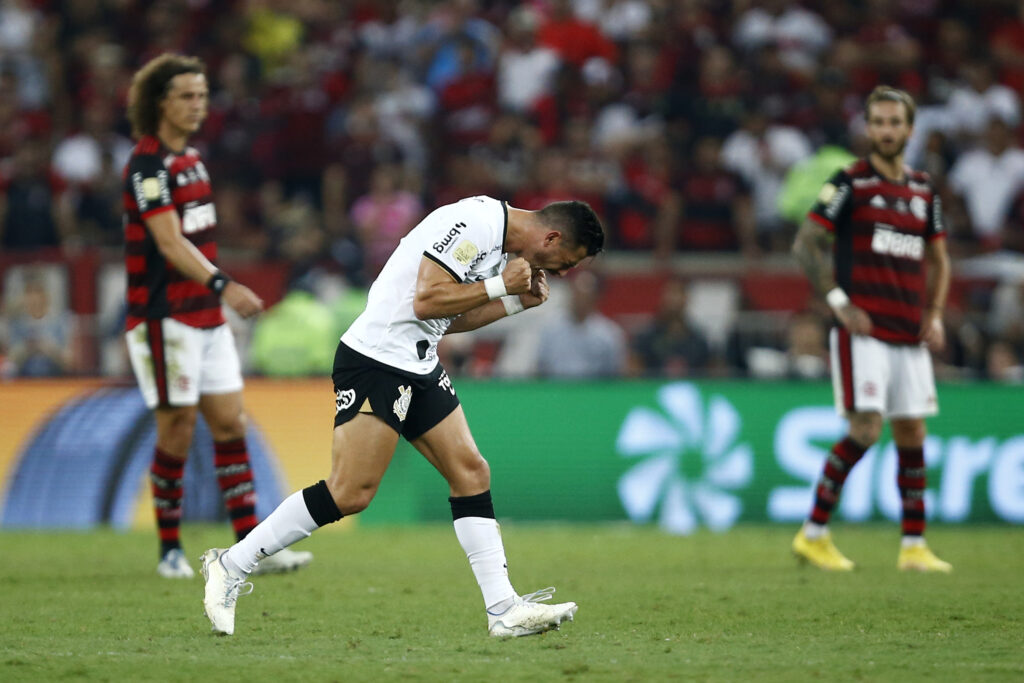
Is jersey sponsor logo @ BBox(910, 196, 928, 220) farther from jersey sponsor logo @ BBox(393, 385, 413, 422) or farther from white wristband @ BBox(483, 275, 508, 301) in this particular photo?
jersey sponsor logo @ BBox(393, 385, 413, 422)

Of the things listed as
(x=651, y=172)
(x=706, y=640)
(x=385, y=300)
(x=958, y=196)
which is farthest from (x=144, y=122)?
(x=958, y=196)

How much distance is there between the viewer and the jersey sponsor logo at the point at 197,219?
8.96 meters

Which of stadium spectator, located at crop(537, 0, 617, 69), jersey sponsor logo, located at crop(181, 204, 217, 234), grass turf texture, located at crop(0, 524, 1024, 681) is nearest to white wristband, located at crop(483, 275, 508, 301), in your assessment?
grass turf texture, located at crop(0, 524, 1024, 681)

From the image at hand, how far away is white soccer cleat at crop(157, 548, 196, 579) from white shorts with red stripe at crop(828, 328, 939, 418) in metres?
4.27

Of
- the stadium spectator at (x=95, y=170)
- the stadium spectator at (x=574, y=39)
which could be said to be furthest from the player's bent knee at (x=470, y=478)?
the stadium spectator at (x=574, y=39)

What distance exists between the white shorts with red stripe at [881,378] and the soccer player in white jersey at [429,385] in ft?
11.1

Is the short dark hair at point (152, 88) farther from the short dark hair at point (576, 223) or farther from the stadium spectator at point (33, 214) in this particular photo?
the stadium spectator at point (33, 214)

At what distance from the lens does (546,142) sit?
17.9m

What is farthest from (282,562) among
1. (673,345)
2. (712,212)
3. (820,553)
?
(712,212)

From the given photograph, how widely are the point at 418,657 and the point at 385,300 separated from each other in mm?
1629

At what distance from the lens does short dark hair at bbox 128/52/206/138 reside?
896 centimetres

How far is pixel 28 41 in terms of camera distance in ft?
65.5

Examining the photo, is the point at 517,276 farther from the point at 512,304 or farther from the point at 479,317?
the point at 479,317

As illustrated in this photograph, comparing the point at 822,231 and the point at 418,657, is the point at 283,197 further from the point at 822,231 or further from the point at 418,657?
the point at 418,657
